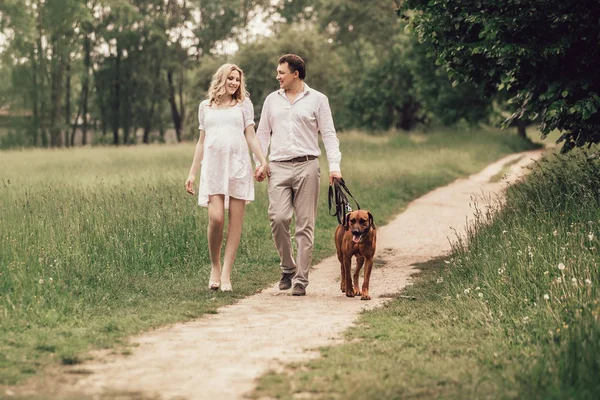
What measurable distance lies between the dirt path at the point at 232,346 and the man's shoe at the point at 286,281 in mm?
87

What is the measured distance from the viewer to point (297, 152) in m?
8.41

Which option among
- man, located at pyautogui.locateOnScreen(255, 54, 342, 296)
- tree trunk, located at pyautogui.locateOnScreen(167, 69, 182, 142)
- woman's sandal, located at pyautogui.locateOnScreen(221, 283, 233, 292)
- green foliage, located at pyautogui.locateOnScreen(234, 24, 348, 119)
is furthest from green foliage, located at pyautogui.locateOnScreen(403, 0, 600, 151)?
tree trunk, located at pyautogui.locateOnScreen(167, 69, 182, 142)

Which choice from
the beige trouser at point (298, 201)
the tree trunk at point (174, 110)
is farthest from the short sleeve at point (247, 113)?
the tree trunk at point (174, 110)

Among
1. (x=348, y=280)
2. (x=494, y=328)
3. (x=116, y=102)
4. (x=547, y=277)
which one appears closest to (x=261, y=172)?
(x=348, y=280)

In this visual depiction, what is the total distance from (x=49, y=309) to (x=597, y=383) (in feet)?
14.6

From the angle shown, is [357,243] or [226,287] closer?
[357,243]

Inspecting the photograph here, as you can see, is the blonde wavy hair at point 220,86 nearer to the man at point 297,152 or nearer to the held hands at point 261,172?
the man at point 297,152

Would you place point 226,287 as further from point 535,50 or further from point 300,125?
point 535,50

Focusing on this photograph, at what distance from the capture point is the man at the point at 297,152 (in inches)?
332

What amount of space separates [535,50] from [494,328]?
15.3 ft

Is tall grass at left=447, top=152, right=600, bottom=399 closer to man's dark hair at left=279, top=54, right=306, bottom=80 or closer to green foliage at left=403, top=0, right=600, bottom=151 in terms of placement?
green foliage at left=403, top=0, right=600, bottom=151

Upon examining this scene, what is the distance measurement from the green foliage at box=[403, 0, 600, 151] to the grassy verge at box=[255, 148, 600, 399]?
1.02 m

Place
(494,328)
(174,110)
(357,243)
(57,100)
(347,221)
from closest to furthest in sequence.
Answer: (494,328) < (357,243) < (347,221) < (57,100) < (174,110)

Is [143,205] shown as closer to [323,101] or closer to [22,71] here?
[323,101]
